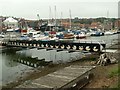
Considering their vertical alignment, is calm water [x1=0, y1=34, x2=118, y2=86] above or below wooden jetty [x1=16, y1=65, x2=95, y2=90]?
below

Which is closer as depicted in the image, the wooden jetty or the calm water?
the wooden jetty

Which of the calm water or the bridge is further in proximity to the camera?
the bridge

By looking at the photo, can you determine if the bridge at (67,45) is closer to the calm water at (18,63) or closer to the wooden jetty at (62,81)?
the calm water at (18,63)

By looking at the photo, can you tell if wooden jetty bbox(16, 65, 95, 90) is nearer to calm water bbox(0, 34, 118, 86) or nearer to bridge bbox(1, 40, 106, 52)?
calm water bbox(0, 34, 118, 86)

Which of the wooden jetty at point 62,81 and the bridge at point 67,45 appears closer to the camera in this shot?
the wooden jetty at point 62,81

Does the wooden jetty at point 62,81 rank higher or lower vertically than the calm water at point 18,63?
higher

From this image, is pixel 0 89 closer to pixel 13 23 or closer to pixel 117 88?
pixel 117 88

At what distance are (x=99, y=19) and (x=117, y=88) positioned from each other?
16380cm

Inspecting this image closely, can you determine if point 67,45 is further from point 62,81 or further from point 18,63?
point 62,81

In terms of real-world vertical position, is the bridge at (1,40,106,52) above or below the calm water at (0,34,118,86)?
above

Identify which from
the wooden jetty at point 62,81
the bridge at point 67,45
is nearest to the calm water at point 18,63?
the bridge at point 67,45

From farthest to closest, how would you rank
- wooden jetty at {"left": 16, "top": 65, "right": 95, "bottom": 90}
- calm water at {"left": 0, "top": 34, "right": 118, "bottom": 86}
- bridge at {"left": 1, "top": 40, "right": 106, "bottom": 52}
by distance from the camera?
bridge at {"left": 1, "top": 40, "right": 106, "bottom": 52}
calm water at {"left": 0, "top": 34, "right": 118, "bottom": 86}
wooden jetty at {"left": 16, "top": 65, "right": 95, "bottom": 90}

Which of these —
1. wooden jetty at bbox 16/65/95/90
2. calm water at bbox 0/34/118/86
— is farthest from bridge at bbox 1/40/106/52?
wooden jetty at bbox 16/65/95/90

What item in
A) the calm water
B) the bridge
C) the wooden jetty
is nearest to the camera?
the wooden jetty
